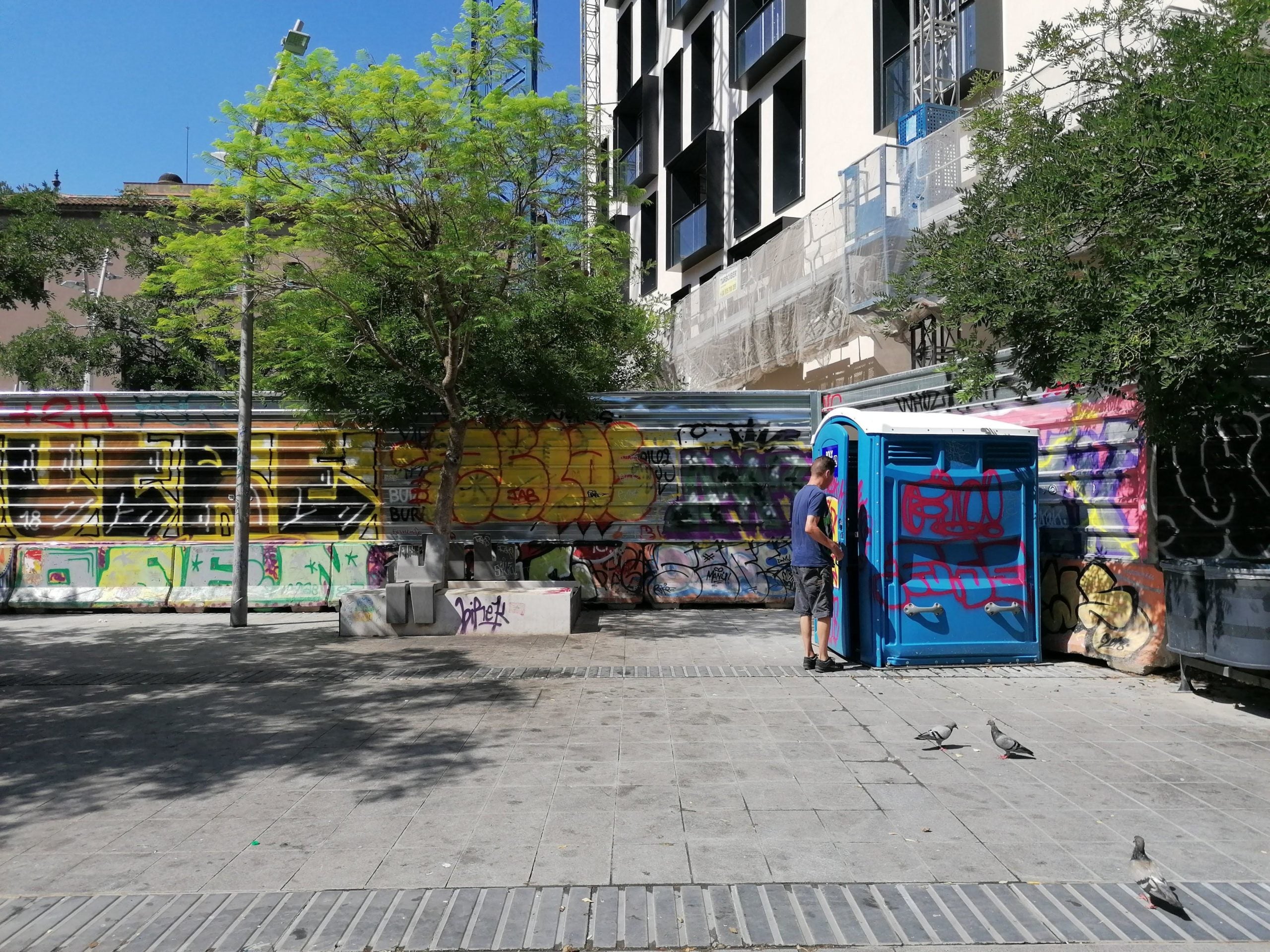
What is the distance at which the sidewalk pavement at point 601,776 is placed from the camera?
3840 millimetres

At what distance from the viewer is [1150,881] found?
11.1 feet

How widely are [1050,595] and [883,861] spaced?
5.47 m

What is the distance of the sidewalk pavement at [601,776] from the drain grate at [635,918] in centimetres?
11

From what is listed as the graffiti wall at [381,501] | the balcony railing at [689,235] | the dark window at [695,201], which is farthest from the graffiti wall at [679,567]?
the balcony railing at [689,235]

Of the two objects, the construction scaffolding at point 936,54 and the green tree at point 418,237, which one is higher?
the construction scaffolding at point 936,54

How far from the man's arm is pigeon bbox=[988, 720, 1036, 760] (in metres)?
2.36

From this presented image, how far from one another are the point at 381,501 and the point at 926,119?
8.97 metres

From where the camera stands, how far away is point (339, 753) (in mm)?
5477

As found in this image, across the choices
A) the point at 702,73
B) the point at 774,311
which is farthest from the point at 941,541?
the point at 702,73

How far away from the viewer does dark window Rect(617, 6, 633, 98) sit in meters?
29.5

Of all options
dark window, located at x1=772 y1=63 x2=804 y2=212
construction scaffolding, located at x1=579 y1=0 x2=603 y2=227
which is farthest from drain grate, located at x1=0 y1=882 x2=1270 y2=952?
construction scaffolding, located at x1=579 y1=0 x2=603 y2=227

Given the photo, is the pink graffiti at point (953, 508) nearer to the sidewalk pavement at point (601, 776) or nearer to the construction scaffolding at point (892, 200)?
the sidewalk pavement at point (601, 776)

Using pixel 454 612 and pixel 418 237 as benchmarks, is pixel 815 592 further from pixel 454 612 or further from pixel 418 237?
pixel 418 237

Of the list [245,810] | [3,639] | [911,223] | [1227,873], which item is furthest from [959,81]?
[3,639]
